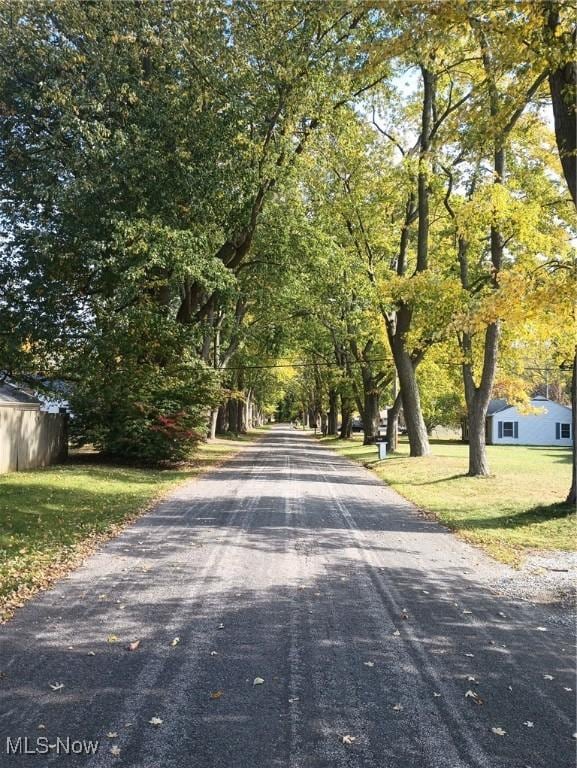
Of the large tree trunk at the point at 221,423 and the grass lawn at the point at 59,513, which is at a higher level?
the large tree trunk at the point at 221,423

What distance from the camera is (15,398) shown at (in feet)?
86.0

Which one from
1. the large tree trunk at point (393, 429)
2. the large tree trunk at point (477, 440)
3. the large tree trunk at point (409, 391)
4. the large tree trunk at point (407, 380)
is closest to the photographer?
the large tree trunk at point (477, 440)

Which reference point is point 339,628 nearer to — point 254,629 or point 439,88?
point 254,629

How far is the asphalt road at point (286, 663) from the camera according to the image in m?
3.33

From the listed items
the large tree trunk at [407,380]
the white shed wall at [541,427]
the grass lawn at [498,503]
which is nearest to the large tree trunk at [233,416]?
the white shed wall at [541,427]

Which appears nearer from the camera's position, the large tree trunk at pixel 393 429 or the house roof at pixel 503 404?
the large tree trunk at pixel 393 429

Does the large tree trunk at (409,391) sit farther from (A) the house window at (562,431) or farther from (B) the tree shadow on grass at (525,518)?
(A) the house window at (562,431)

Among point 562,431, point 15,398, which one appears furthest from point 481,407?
point 562,431

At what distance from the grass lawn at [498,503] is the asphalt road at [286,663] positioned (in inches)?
62.7

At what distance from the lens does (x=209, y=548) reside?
7.77 metres

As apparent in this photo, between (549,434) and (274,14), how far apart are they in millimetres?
42460

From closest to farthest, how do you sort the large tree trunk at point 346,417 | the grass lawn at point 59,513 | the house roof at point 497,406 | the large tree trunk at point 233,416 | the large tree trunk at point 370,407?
the grass lawn at point 59,513
the large tree trunk at point 370,407
the large tree trunk at point 346,417
the large tree trunk at point 233,416
the house roof at point 497,406

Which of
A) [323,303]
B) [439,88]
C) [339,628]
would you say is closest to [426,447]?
[323,303]

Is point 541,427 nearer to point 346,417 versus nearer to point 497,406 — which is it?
point 497,406
